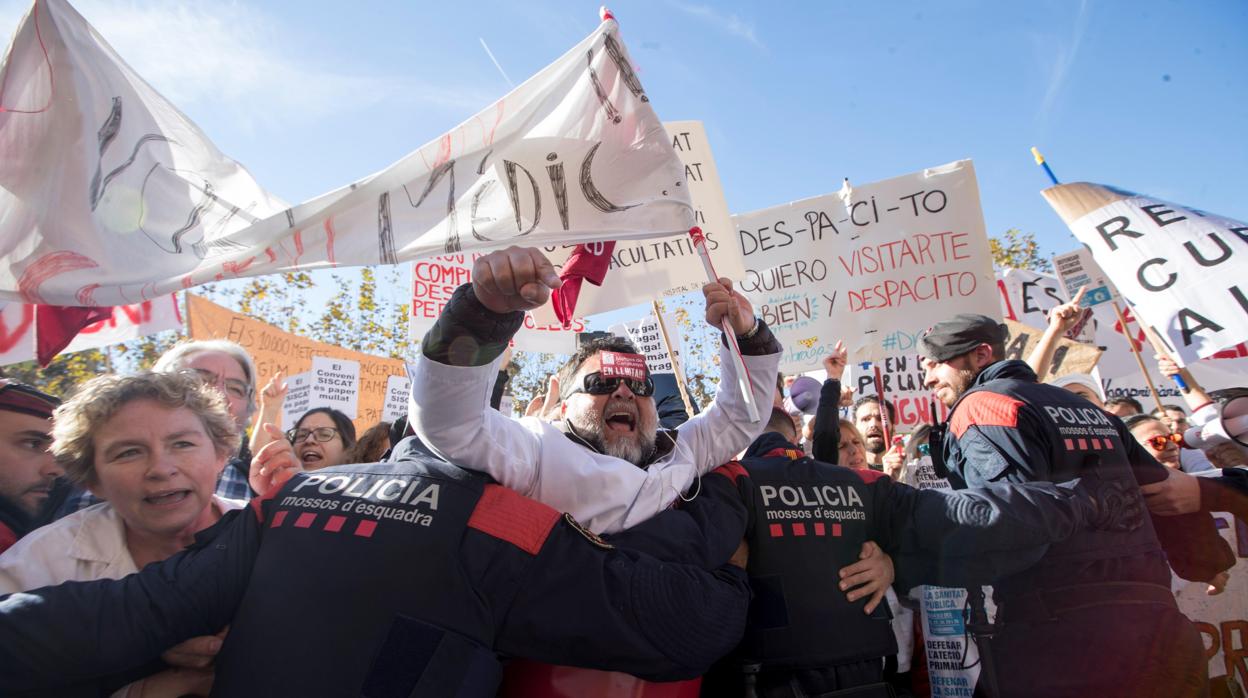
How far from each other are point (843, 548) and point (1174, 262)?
2585 millimetres

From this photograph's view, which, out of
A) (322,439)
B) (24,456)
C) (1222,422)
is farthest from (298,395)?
(1222,422)

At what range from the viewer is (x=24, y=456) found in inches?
95.6

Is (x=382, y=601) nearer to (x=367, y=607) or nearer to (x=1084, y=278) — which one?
(x=367, y=607)

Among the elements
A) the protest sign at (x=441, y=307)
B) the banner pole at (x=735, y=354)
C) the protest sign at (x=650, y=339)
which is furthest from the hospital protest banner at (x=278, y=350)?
the banner pole at (x=735, y=354)

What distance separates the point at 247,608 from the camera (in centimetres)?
170

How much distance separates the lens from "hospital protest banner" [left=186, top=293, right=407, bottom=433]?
6719mm

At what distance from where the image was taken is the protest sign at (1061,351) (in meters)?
6.25

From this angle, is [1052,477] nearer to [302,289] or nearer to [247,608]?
[247,608]

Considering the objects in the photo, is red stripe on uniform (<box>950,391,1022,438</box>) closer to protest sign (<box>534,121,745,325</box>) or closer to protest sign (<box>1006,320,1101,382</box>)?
protest sign (<box>534,121,745,325</box>)

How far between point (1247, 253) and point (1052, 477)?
1.73 meters

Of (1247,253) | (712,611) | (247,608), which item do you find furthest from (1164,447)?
(247,608)

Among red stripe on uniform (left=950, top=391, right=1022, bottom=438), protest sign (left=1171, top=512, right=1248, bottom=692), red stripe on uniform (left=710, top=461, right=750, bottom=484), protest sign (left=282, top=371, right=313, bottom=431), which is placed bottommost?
protest sign (left=1171, top=512, right=1248, bottom=692)

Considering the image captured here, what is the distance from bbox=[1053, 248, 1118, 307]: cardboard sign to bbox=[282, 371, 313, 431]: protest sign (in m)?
6.34

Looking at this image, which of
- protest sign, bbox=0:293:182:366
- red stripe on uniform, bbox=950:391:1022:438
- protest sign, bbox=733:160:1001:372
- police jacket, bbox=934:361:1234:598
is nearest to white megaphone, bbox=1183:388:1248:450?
protest sign, bbox=733:160:1001:372
